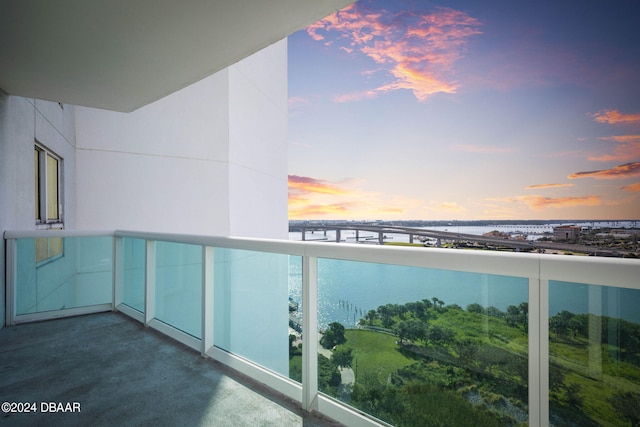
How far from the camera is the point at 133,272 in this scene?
13.7 feet

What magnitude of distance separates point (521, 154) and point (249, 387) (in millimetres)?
22263

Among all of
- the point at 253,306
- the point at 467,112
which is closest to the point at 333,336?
the point at 253,306

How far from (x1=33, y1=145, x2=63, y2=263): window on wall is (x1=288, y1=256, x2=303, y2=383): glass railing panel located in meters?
3.87

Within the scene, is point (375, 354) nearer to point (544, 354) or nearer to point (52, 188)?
point (544, 354)

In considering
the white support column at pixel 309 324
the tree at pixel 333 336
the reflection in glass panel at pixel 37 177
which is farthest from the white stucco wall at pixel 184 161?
the tree at pixel 333 336

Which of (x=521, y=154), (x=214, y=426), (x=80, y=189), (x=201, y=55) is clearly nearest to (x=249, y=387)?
(x=214, y=426)

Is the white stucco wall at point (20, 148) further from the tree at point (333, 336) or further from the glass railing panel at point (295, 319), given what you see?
the tree at point (333, 336)

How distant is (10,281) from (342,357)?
14.6ft

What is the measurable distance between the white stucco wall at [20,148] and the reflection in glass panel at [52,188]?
206mm

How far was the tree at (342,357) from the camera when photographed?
79.3 inches

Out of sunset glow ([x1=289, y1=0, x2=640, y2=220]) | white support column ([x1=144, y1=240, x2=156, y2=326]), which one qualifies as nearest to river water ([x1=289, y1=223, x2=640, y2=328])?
white support column ([x1=144, y1=240, x2=156, y2=326])

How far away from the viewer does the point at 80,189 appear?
6.14 meters

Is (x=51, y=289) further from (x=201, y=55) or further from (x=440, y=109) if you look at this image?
(x=440, y=109)

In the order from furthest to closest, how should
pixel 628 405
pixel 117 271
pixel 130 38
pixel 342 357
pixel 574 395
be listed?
1. pixel 117 271
2. pixel 130 38
3. pixel 342 357
4. pixel 574 395
5. pixel 628 405
